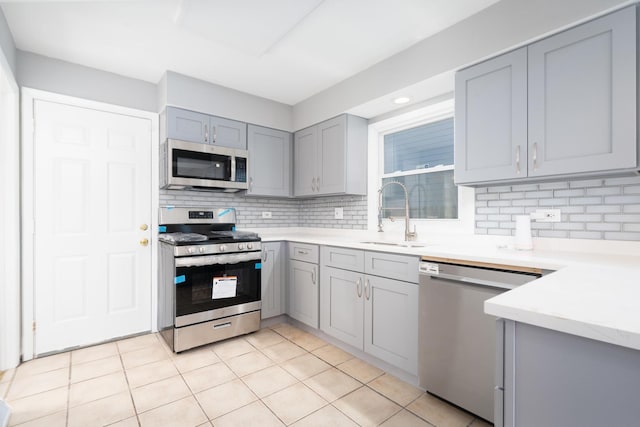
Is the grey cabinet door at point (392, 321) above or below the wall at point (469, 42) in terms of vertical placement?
below

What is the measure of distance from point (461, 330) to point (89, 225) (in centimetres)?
300

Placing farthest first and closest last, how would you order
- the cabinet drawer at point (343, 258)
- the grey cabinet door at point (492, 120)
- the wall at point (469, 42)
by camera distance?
the cabinet drawer at point (343, 258)
the grey cabinet door at point (492, 120)
the wall at point (469, 42)

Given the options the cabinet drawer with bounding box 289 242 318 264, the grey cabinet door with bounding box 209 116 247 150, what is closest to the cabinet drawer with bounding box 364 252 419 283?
the cabinet drawer with bounding box 289 242 318 264

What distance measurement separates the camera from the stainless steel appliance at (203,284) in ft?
8.45

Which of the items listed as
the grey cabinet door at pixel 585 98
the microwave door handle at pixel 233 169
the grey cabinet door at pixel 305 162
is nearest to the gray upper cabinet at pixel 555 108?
the grey cabinet door at pixel 585 98

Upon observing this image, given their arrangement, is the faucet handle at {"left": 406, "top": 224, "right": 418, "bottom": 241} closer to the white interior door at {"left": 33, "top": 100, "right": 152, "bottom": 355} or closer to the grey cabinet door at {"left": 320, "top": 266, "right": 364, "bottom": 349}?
the grey cabinet door at {"left": 320, "top": 266, "right": 364, "bottom": 349}

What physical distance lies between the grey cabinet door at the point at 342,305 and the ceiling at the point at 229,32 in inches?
69.7

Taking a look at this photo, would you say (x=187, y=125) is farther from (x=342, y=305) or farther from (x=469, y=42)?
(x=469, y=42)

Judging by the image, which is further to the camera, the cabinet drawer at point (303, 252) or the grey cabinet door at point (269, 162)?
the grey cabinet door at point (269, 162)

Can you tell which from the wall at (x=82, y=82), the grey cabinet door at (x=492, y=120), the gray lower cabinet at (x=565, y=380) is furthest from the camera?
the wall at (x=82, y=82)

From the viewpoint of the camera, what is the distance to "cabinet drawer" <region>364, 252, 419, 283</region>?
2047 millimetres

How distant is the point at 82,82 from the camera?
2762 millimetres

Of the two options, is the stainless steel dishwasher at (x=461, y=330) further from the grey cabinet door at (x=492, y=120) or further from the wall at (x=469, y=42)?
the wall at (x=469, y=42)

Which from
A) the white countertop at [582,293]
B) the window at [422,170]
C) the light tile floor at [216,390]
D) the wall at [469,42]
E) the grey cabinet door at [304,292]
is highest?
the wall at [469,42]
